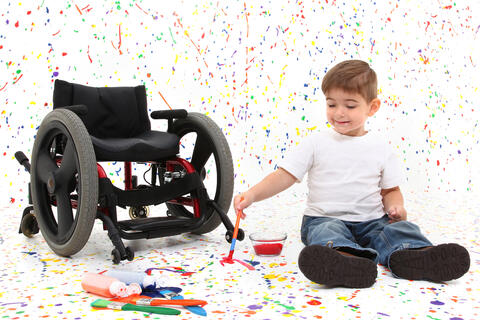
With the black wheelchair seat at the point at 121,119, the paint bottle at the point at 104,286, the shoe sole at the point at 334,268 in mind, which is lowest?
the paint bottle at the point at 104,286

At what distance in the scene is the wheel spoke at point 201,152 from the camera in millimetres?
1884

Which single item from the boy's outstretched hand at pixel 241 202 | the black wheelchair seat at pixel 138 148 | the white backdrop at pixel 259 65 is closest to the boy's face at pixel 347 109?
the boy's outstretched hand at pixel 241 202

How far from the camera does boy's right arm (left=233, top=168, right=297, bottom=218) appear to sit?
1505mm

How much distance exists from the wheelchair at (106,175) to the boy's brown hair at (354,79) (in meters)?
0.44

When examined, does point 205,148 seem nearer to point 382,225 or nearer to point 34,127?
point 382,225

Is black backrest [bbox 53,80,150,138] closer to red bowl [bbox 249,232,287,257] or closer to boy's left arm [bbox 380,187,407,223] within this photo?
red bowl [bbox 249,232,287,257]

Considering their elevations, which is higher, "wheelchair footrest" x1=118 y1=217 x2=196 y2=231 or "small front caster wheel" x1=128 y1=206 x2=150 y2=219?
"wheelchair footrest" x1=118 y1=217 x2=196 y2=231

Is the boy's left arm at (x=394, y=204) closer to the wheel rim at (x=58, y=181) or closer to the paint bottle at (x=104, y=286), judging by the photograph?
the paint bottle at (x=104, y=286)

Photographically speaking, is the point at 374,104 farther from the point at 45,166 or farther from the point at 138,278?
the point at 45,166

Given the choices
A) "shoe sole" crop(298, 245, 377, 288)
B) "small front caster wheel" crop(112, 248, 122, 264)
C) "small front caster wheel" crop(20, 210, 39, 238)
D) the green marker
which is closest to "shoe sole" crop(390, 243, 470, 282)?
"shoe sole" crop(298, 245, 377, 288)

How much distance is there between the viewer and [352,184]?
160 cm

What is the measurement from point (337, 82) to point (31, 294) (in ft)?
3.23

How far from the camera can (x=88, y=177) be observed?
4.86ft

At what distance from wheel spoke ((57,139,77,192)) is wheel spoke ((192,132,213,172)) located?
1.54ft
